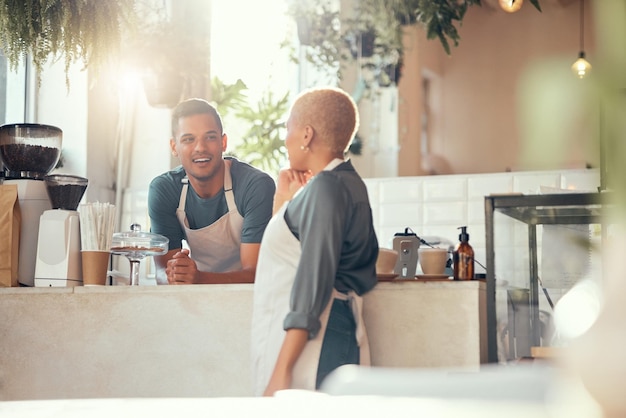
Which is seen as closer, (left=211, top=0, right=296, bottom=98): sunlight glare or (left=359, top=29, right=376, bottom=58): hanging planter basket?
(left=211, top=0, right=296, bottom=98): sunlight glare

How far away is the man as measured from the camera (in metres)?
3.35

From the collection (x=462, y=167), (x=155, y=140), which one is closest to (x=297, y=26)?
(x=155, y=140)

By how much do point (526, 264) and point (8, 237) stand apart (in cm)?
174

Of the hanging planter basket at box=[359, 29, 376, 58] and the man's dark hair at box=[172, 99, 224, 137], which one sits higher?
the hanging planter basket at box=[359, 29, 376, 58]

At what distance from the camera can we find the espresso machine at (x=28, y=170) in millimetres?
3174

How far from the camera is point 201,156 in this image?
3355mm

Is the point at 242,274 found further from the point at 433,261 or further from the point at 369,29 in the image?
the point at 369,29

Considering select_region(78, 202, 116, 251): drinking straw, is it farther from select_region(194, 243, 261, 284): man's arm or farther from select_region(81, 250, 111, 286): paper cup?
select_region(194, 243, 261, 284): man's arm

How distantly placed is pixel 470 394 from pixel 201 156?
278cm

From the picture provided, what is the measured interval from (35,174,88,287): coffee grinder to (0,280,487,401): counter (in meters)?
0.10

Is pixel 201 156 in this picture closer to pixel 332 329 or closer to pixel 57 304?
pixel 57 304

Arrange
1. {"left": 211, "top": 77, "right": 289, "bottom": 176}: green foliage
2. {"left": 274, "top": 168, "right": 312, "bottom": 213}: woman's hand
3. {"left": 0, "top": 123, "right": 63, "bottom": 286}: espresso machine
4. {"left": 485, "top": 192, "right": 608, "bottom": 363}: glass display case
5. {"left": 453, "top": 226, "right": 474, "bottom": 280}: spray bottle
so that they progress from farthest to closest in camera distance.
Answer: {"left": 211, "top": 77, "right": 289, "bottom": 176}: green foliage < {"left": 0, "top": 123, "right": 63, "bottom": 286}: espresso machine < {"left": 274, "top": 168, "right": 312, "bottom": 213}: woman's hand < {"left": 453, "top": 226, "right": 474, "bottom": 280}: spray bottle < {"left": 485, "top": 192, "right": 608, "bottom": 363}: glass display case

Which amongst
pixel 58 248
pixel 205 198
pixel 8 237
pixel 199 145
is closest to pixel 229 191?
pixel 205 198

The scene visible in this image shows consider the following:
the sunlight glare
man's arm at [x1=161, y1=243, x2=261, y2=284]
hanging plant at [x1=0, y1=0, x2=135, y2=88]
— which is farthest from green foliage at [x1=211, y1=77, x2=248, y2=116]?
man's arm at [x1=161, y1=243, x2=261, y2=284]
